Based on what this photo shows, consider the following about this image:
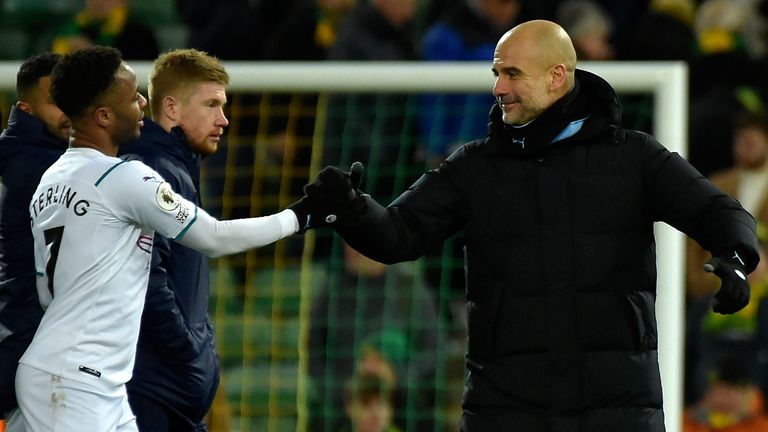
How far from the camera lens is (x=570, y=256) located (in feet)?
13.9

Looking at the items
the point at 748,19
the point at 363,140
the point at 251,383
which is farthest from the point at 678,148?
the point at 748,19

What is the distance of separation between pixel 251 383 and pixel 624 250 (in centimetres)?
319

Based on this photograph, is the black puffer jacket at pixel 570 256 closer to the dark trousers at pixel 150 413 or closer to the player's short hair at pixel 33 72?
the dark trousers at pixel 150 413

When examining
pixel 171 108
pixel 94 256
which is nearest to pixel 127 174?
pixel 94 256

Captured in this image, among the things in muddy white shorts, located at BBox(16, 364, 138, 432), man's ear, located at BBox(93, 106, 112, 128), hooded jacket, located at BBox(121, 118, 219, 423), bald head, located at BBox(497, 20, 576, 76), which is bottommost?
muddy white shorts, located at BBox(16, 364, 138, 432)

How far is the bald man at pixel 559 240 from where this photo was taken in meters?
4.21

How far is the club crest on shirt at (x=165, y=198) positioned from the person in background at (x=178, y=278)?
36cm

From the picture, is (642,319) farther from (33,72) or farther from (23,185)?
(33,72)

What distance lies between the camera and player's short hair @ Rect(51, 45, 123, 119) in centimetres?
406

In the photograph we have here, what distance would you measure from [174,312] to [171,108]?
611 mm

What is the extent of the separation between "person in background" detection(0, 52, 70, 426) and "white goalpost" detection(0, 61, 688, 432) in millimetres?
1639

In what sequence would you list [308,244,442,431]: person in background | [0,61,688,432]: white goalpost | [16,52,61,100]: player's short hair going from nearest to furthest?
[16,52,61,100]: player's short hair → [0,61,688,432]: white goalpost → [308,244,442,431]: person in background

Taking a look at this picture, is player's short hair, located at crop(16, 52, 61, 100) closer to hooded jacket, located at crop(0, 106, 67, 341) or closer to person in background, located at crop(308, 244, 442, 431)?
hooded jacket, located at crop(0, 106, 67, 341)

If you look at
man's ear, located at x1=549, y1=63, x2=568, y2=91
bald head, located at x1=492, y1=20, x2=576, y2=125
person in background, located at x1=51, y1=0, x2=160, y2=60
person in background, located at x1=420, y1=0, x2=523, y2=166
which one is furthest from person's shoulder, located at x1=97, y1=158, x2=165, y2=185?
person in background, located at x1=51, y1=0, x2=160, y2=60
